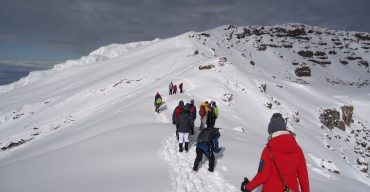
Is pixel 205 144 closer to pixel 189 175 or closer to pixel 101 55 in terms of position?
pixel 189 175

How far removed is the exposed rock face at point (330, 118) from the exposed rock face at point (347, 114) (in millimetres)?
1805

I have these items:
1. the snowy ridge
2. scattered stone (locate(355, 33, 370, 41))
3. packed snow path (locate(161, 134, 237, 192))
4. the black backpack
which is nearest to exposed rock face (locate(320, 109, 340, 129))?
packed snow path (locate(161, 134, 237, 192))

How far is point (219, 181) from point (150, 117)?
11.4m

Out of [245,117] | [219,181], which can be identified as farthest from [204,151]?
[245,117]

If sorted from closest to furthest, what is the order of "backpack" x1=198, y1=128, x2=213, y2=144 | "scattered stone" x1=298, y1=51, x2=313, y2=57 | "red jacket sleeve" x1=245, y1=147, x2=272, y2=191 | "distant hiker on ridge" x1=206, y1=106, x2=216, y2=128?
"red jacket sleeve" x1=245, y1=147, x2=272, y2=191, "backpack" x1=198, y1=128, x2=213, y2=144, "distant hiker on ridge" x1=206, y1=106, x2=216, y2=128, "scattered stone" x1=298, y1=51, x2=313, y2=57

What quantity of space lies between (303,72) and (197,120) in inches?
2388

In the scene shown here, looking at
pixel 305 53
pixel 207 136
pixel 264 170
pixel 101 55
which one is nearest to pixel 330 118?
pixel 207 136

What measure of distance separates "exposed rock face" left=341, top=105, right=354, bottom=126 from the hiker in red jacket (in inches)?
1678

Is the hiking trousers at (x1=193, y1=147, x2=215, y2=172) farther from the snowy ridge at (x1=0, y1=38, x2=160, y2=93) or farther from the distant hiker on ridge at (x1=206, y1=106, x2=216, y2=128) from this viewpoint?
the snowy ridge at (x1=0, y1=38, x2=160, y2=93)

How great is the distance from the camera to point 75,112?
38.7 metres

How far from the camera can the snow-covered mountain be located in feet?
33.8

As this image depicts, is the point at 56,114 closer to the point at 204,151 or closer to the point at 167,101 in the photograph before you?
the point at 167,101

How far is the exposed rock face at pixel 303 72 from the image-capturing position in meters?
73.8

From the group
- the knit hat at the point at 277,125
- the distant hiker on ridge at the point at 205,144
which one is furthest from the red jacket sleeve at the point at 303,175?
the distant hiker on ridge at the point at 205,144
